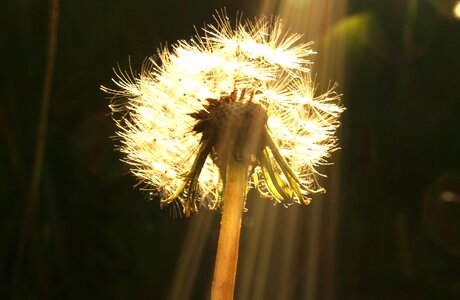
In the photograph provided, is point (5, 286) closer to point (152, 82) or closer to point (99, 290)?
point (99, 290)

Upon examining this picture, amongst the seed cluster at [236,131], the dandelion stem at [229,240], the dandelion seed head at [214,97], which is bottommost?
the dandelion stem at [229,240]

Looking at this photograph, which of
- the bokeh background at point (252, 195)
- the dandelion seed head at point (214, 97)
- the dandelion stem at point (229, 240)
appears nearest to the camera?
the dandelion stem at point (229, 240)

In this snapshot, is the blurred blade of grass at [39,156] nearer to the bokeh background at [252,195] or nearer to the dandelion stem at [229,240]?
the bokeh background at [252,195]

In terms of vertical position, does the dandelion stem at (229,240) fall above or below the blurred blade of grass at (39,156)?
below

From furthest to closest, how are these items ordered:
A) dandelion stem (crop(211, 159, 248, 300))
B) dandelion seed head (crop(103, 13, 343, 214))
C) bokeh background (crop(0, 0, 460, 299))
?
bokeh background (crop(0, 0, 460, 299)), dandelion seed head (crop(103, 13, 343, 214)), dandelion stem (crop(211, 159, 248, 300))

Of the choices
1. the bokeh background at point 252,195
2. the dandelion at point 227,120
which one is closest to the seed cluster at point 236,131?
the dandelion at point 227,120

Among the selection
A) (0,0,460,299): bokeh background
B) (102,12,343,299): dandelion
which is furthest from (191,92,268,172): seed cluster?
(0,0,460,299): bokeh background

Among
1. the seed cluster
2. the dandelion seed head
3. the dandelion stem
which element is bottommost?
the dandelion stem

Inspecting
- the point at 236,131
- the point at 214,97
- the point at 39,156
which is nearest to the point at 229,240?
the point at 236,131

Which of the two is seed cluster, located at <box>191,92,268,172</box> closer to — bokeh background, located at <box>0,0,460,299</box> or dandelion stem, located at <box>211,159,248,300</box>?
dandelion stem, located at <box>211,159,248,300</box>
